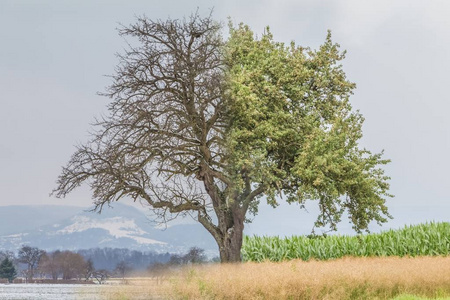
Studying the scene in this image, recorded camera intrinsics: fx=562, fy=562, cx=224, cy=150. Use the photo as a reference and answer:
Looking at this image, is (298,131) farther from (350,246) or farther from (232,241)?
(350,246)

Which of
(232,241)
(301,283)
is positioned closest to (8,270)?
(301,283)

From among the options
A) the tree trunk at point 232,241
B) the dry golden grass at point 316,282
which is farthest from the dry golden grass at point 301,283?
the tree trunk at point 232,241

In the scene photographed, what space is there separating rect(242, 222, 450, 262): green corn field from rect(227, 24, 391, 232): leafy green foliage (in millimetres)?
5258

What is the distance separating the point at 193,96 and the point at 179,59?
1.06 metres

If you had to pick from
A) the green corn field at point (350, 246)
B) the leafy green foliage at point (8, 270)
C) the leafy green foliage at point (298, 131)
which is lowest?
the leafy green foliage at point (8, 270)

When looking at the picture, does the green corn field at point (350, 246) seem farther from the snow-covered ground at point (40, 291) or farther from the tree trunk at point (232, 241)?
the snow-covered ground at point (40, 291)

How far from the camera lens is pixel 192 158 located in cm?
1605

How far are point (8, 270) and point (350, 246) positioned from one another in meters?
17.3

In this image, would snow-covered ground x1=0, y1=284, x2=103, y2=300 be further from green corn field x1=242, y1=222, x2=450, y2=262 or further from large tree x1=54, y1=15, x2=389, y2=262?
green corn field x1=242, y1=222, x2=450, y2=262

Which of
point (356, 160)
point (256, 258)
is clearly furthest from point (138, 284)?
point (256, 258)

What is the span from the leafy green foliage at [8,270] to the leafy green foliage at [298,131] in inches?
290

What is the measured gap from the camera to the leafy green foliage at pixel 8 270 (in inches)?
365

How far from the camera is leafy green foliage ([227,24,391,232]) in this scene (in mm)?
15891

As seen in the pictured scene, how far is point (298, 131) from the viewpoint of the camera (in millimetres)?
16969
